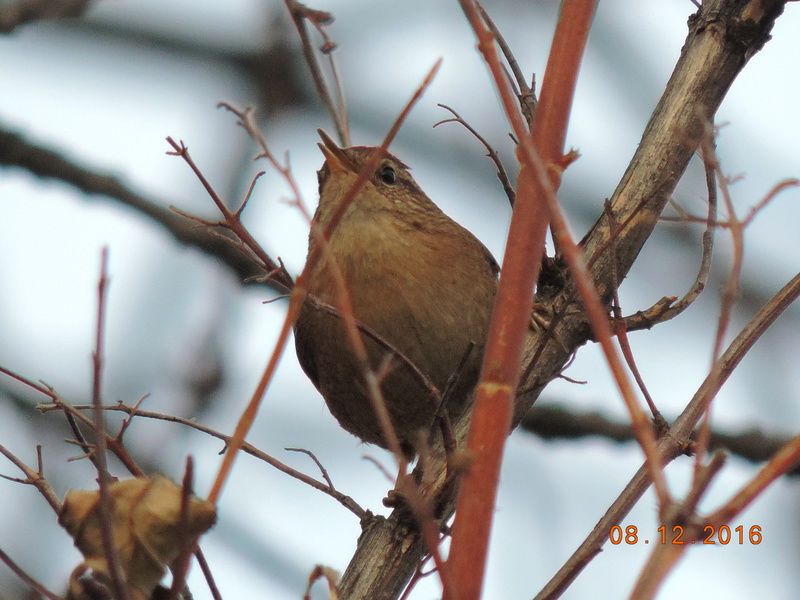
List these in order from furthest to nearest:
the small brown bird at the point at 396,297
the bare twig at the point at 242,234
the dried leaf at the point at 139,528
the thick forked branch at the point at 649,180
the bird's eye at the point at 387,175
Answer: the bird's eye at the point at 387,175
the small brown bird at the point at 396,297
the thick forked branch at the point at 649,180
the bare twig at the point at 242,234
the dried leaf at the point at 139,528

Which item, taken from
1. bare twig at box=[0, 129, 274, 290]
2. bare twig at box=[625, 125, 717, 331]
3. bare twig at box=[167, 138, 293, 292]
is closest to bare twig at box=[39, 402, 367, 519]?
bare twig at box=[167, 138, 293, 292]

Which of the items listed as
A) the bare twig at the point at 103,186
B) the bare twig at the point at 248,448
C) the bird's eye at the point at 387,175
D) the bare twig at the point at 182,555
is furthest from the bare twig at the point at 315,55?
the bare twig at the point at 182,555

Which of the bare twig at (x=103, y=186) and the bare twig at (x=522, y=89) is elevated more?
the bare twig at (x=103, y=186)

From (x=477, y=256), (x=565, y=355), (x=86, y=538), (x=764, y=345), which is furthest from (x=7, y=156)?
(x=764, y=345)

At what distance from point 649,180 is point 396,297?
4.06 ft

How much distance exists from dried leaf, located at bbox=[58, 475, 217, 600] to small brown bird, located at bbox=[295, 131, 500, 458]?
1935mm

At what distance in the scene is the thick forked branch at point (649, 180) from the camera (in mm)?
2367

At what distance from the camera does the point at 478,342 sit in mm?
3527

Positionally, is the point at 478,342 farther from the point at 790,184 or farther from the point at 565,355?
the point at 790,184

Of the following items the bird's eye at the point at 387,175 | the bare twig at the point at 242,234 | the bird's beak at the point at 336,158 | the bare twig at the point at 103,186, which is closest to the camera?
the bare twig at the point at 242,234

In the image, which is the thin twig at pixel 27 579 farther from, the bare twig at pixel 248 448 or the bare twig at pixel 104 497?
the bare twig at pixel 248 448

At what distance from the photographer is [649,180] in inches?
100

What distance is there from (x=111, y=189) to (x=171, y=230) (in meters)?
0.36

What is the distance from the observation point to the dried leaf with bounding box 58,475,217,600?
130 centimetres
